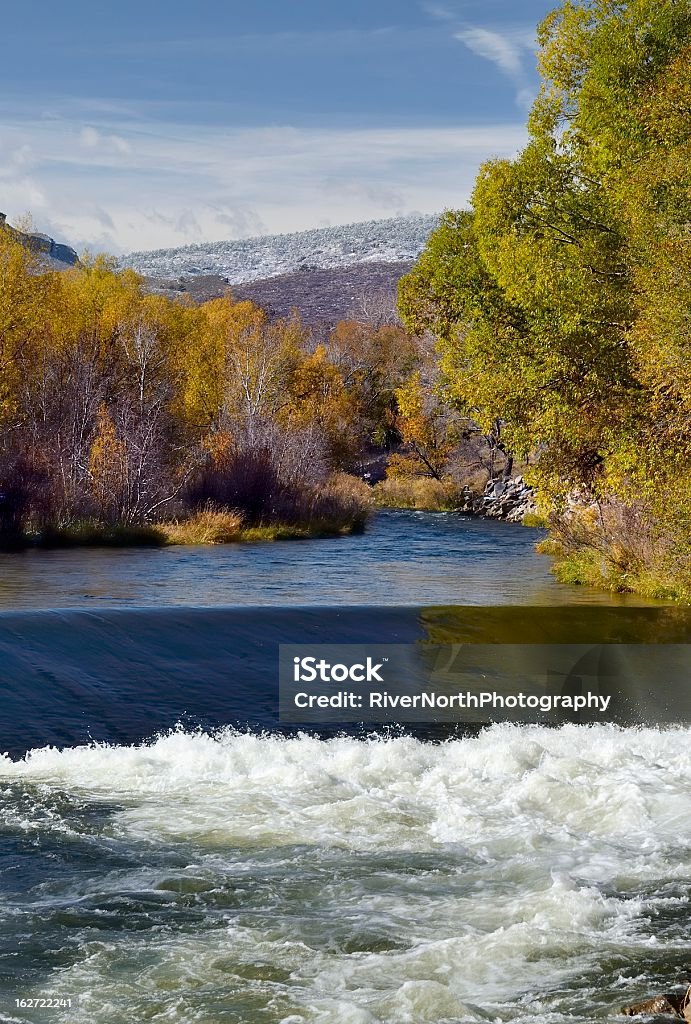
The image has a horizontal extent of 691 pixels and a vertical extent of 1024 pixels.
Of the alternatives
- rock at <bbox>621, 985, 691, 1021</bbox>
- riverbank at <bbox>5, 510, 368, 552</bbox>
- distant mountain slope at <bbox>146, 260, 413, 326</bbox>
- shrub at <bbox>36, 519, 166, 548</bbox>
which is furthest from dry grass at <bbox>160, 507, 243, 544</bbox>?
distant mountain slope at <bbox>146, 260, 413, 326</bbox>

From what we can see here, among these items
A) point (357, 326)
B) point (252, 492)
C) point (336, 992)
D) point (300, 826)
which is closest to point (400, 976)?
point (336, 992)

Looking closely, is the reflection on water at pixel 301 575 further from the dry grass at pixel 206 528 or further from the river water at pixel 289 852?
the river water at pixel 289 852

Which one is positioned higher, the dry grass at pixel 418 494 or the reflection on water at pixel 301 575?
the dry grass at pixel 418 494

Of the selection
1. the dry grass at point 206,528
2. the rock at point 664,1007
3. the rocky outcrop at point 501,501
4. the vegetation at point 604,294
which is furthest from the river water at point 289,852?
the rocky outcrop at point 501,501

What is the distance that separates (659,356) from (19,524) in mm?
19161

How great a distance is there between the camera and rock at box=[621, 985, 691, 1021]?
6.93 m

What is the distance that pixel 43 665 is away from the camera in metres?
14.8

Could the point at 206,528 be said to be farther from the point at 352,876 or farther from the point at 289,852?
the point at 352,876

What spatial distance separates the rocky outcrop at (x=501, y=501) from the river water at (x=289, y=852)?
2685cm

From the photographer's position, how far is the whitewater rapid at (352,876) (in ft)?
24.4

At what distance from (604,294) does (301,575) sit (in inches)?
359

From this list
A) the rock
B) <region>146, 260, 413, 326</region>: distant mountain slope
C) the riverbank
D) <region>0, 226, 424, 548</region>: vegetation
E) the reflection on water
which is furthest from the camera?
<region>146, 260, 413, 326</region>: distant mountain slope

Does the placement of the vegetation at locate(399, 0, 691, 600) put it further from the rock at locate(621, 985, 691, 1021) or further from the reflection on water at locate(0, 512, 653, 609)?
the rock at locate(621, 985, 691, 1021)

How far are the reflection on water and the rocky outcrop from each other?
348 inches
